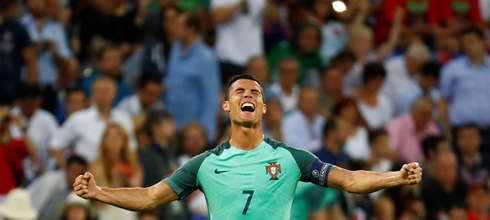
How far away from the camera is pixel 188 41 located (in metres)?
12.5

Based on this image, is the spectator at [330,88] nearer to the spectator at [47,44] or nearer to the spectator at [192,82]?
the spectator at [192,82]

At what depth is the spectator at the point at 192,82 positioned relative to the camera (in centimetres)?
1235

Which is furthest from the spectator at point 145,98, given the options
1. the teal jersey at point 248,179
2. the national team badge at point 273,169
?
the national team badge at point 273,169

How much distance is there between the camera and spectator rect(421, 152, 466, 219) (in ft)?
40.0

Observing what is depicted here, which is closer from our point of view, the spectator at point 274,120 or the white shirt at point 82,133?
the white shirt at point 82,133

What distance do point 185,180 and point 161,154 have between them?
14.2ft

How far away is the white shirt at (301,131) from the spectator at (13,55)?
3.36 metres

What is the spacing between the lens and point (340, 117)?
12.5 m

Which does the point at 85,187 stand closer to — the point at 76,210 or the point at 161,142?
the point at 76,210

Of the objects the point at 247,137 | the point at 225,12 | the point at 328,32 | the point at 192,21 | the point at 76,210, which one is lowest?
the point at 247,137

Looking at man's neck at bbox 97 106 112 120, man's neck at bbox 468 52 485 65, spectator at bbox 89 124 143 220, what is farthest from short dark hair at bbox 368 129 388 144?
man's neck at bbox 97 106 112 120

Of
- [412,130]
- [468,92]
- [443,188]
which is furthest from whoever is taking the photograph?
[468,92]

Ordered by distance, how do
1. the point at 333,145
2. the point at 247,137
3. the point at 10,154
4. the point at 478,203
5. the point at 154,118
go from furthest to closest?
the point at 478,203, the point at 333,145, the point at 154,118, the point at 10,154, the point at 247,137

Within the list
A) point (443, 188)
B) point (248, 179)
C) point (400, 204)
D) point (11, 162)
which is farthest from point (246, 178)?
point (443, 188)
